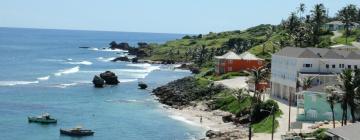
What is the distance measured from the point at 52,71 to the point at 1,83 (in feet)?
126

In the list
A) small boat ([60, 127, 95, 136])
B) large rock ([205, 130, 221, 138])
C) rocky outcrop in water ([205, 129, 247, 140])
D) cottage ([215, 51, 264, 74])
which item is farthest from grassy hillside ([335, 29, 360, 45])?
small boat ([60, 127, 95, 136])

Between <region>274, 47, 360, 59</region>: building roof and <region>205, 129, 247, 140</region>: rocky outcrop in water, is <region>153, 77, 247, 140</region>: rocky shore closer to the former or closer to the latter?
<region>205, 129, 247, 140</region>: rocky outcrop in water

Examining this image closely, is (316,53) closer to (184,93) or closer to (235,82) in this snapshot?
(235,82)

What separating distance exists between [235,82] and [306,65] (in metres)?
27.5

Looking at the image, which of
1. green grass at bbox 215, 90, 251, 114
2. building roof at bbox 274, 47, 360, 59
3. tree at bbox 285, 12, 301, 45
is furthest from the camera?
tree at bbox 285, 12, 301, 45

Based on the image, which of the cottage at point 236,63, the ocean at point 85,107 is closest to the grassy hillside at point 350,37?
the cottage at point 236,63

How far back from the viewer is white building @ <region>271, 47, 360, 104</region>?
9631 cm

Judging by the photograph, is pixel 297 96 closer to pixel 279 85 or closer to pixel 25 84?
pixel 279 85

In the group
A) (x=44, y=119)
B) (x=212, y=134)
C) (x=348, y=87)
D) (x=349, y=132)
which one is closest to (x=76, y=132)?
(x=44, y=119)

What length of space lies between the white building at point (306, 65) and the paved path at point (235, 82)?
1192cm

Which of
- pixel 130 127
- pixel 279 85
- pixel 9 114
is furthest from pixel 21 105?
pixel 279 85

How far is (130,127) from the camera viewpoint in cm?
9044

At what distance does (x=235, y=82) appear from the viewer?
124m

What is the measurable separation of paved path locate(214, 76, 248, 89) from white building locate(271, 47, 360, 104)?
→ 1192 centimetres
